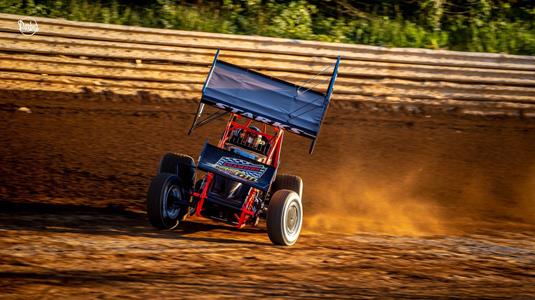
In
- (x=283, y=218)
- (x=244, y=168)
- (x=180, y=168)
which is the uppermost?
(x=244, y=168)

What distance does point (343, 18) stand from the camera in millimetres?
17172

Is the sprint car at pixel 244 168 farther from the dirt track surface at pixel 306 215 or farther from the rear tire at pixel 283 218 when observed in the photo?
the dirt track surface at pixel 306 215

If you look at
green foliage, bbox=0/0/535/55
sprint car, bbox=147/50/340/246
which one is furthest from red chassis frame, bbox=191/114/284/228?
green foliage, bbox=0/0/535/55

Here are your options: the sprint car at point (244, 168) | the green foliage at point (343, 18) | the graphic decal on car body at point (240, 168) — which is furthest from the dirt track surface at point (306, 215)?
the green foliage at point (343, 18)

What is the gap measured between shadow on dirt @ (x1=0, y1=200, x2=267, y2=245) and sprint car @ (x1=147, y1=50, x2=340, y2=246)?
193 mm

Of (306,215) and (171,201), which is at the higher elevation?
(171,201)

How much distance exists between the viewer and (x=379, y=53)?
47.0 ft

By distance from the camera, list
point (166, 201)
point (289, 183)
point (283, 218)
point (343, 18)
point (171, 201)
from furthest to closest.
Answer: point (343, 18) < point (289, 183) < point (171, 201) < point (166, 201) < point (283, 218)

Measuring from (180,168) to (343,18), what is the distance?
964cm

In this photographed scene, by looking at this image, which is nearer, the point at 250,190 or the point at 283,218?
the point at 283,218

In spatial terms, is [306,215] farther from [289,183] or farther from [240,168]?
[240,168]

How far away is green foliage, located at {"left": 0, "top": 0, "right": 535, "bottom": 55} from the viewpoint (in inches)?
613

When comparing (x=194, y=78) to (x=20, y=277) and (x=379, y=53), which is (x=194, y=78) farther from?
(x=20, y=277)

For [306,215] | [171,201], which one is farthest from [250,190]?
[306,215]
